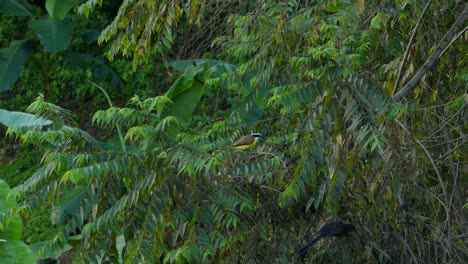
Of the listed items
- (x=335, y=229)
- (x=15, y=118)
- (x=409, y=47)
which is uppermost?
(x=409, y=47)

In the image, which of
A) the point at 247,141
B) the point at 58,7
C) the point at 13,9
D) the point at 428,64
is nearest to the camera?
the point at 428,64

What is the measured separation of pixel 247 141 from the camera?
16.6ft

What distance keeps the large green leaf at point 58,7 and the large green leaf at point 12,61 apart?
3.25 ft

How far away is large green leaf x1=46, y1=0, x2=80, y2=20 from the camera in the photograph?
35.2 feet

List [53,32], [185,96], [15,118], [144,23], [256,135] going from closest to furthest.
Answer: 1. [256,135]
2. [144,23]
3. [15,118]
4. [185,96]
5. [53,32]

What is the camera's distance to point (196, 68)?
22.7 feet

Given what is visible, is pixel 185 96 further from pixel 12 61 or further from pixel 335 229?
pixel 12 61

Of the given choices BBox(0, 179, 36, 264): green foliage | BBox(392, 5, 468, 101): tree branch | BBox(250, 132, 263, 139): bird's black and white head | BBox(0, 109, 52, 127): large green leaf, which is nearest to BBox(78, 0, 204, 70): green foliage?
BBox(250, 132, 263, 139): bird's black and white head

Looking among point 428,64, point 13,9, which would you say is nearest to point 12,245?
point 428,64

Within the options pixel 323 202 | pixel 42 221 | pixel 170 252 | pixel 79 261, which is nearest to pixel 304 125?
pixel 323 202

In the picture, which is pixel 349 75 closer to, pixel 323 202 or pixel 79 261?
pixel 323 202

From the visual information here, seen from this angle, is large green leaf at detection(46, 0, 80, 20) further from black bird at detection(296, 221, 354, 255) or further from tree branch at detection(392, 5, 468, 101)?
black bird at detection(296, 221, 354, 255)

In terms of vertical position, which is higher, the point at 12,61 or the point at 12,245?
the point at 12,245

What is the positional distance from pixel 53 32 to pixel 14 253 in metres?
4.89
